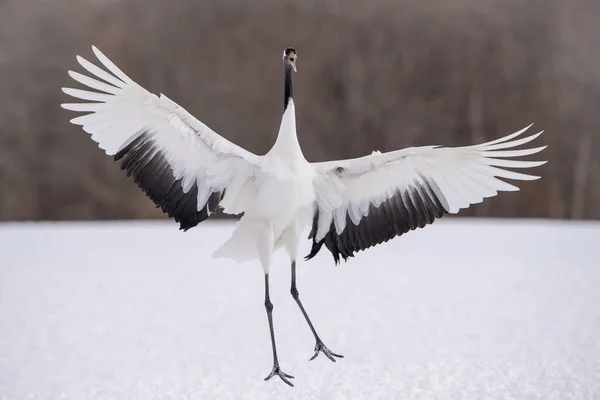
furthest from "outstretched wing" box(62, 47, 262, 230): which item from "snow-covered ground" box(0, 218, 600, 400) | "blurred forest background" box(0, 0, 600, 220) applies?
"blurred forest background" box(0, 0, 600, 220)

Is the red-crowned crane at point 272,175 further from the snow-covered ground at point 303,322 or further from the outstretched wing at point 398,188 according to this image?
the snow-covered ground at point 303,322

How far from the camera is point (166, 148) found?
9.40ft

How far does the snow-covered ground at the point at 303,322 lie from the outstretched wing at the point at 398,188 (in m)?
0.74

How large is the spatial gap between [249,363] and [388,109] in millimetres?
7804

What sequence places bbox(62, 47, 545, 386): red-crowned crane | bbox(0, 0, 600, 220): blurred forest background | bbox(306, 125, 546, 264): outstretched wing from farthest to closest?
bbox(0, 0, 600, 220): blurred forest background, bbox(306, 125, 546, 264): outstretched wing, bbox(62, 47, 545, 386): red-crowned crane

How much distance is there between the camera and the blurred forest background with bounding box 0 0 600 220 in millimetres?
10609

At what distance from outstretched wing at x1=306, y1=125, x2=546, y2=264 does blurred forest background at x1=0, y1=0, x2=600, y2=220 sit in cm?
767

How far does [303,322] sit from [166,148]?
2055 millimetres

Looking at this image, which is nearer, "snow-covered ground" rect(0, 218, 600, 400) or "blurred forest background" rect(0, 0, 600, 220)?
"snow-covered ground" rect(0, 218, 600, 400)

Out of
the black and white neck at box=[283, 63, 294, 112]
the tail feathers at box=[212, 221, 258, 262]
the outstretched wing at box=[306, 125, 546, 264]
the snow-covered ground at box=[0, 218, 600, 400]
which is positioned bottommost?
the snow-covered ground at box=[0, 218, 600, 400]

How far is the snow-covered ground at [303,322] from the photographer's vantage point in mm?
3410

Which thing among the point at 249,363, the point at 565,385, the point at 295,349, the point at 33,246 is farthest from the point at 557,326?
the point at 33,246

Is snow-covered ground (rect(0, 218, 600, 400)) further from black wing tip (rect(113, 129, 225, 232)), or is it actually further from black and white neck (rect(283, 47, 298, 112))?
black and white neck (rect(283, 47, 298, 112))

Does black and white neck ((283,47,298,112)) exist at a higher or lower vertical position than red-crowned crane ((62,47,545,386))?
higher
